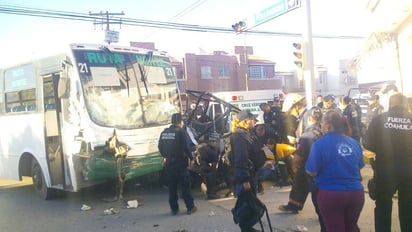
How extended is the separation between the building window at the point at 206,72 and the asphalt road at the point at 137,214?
114 ft

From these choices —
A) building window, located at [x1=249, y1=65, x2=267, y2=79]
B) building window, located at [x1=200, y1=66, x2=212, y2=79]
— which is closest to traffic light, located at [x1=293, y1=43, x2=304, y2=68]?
building window, located at [x1=200, y1=66, x2=212, y2=79]

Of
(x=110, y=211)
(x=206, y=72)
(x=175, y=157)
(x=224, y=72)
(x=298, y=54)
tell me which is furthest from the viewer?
(x=224, y=72)

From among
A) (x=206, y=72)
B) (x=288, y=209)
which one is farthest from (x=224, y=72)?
(x=288, y=209)

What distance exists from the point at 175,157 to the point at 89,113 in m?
2.01

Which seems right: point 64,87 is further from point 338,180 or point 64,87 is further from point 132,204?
point 338,180

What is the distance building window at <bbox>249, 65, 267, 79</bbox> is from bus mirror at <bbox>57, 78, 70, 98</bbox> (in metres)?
40.7

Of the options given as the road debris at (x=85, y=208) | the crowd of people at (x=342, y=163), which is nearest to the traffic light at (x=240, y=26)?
the crowd of people at (x=342, y=163)

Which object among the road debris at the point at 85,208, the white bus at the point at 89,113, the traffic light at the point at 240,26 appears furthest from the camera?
the traffic light at the point at 240,26

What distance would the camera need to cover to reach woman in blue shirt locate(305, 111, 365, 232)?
4.07 meters

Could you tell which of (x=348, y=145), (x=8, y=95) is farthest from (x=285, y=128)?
(x=8, y=95)

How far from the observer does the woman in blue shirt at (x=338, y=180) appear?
4.07 m

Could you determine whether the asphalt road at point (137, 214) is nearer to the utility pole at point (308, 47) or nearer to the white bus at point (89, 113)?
the white bus at point (89, 113)

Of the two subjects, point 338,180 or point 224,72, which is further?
point 224,72

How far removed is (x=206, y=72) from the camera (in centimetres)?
4481
